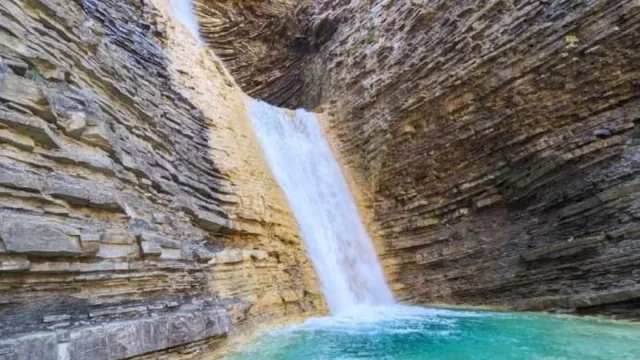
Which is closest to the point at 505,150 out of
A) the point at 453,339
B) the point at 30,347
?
the point at 453,339

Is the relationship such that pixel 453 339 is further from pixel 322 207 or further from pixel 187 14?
pixel 187 14

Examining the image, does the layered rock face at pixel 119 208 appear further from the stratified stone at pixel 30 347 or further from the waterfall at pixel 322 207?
the waterfall at pixel 322 207

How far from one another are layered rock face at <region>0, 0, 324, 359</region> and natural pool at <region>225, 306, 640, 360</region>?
794mm

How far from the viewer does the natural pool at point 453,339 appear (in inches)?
171

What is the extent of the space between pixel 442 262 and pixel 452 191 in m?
1.47

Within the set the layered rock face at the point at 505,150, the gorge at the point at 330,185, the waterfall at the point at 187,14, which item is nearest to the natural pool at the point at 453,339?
the gorge at the point at 330,185

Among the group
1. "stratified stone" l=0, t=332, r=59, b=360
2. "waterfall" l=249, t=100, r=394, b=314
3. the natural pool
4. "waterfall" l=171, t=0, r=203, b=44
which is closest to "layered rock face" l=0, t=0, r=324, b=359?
"stratified stone" l=0, t=332, r=59, b=360

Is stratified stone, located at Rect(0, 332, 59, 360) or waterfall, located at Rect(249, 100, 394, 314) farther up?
waterfall, located at Rect(249, 100, 394, 314)

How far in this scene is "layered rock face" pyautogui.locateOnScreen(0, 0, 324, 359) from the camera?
360cm

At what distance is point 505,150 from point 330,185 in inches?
177

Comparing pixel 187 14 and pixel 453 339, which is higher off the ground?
pixel 187 14

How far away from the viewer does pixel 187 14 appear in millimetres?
15766

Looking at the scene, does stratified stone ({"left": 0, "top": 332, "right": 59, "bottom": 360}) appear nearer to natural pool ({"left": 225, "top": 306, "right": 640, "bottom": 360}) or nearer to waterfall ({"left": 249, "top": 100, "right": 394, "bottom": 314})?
natural pool ({"left": 225, "top": 306, "right": 640, "bottom": 360})

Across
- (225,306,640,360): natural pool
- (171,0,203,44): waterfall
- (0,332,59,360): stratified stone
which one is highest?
(171,0,203,44): waterfall
